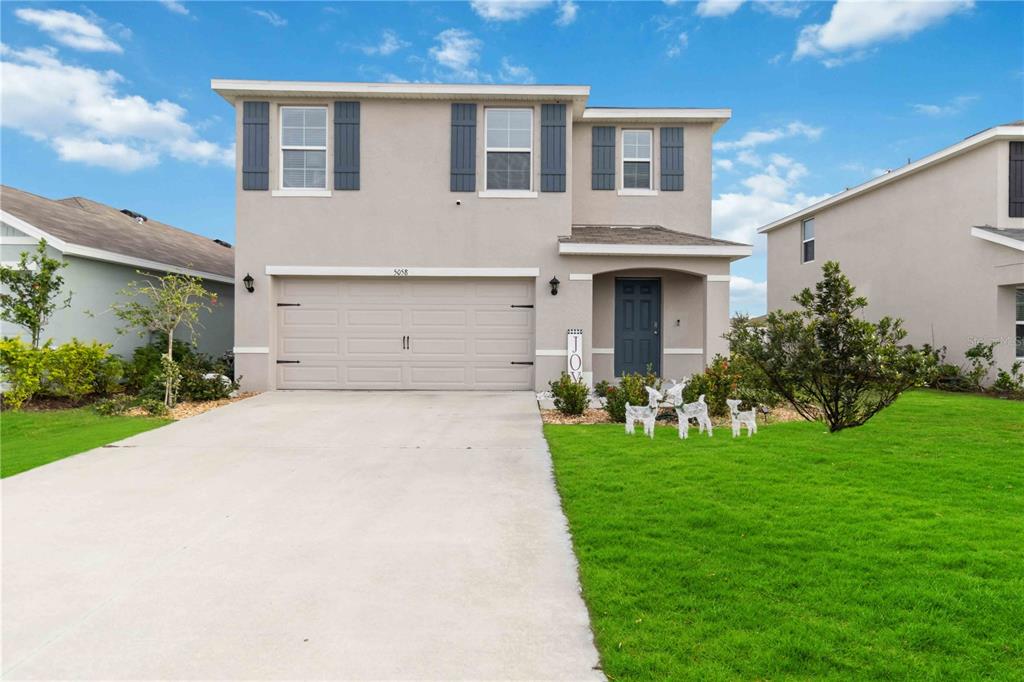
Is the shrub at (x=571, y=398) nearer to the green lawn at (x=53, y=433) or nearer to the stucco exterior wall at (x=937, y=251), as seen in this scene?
the green lawn at (x=53, y=433)

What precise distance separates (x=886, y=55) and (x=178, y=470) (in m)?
16.2

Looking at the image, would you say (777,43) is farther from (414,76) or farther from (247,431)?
(247,431)

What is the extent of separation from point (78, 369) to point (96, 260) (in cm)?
265

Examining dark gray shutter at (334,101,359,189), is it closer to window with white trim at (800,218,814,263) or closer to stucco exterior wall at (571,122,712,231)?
stucco exterior wall at (571,122,712,231)

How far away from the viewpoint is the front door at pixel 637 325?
1336cm

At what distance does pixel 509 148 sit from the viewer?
41.2 feet

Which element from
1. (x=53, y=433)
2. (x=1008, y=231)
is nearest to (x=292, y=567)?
(x=53, y=433)

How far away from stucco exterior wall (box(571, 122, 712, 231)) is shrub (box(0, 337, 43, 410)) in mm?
10871

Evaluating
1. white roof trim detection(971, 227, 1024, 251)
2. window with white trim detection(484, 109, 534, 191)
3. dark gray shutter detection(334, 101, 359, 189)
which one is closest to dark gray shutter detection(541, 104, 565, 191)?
window with white trim detection(484, 109, 534, 191)

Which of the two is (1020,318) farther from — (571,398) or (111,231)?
(111,231)

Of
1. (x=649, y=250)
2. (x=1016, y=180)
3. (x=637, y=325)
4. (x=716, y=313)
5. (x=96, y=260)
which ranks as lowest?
(x=637, y=325)

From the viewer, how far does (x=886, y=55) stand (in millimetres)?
13820

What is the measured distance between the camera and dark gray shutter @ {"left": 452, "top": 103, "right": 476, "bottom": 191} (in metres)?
12.4

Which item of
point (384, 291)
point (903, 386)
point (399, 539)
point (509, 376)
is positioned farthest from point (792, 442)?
point (384, 291)
